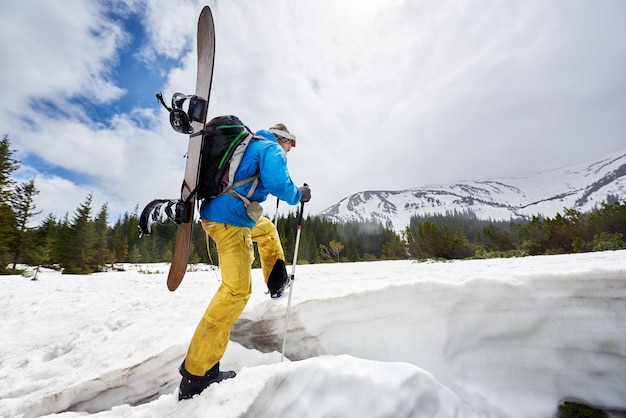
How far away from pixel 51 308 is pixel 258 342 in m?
5.14

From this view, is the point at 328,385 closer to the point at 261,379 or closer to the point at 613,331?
the point at 261,379

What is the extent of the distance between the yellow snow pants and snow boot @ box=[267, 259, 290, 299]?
3.96 ft

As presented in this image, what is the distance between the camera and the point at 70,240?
2544cm

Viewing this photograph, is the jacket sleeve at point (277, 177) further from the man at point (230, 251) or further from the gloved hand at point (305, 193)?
the gloved hand at point (305, 193)

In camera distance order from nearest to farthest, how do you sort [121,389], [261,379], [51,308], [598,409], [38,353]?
1. [261,379]
2. [598,409]
3. [121,389]
4. [38,353]
5. [51,308]

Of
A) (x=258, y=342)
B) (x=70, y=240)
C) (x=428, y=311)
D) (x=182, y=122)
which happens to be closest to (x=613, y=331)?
(x=428, y=311)

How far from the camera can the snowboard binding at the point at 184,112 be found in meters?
2.56

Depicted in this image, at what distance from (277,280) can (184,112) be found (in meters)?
2.35

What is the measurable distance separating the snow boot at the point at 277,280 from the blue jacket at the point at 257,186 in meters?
1.31

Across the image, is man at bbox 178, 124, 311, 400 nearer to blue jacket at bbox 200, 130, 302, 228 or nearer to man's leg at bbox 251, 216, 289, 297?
blue jacket at bbox 200, 130, 302, 228

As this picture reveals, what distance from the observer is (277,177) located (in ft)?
7.97

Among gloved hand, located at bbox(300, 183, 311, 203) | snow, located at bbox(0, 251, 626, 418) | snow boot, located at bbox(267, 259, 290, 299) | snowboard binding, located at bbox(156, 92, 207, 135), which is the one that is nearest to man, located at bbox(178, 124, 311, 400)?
snow, located at bbox(0, 251, 626, 418)

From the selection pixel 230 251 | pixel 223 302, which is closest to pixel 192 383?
pixel 223 302

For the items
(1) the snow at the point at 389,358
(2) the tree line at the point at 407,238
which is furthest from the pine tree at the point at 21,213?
(1) the snow at the point at 389,358
